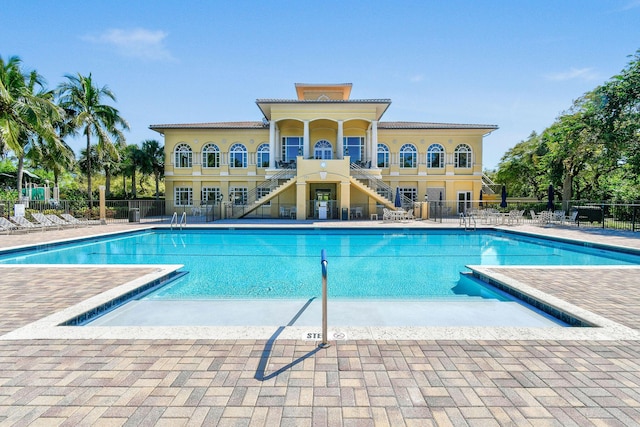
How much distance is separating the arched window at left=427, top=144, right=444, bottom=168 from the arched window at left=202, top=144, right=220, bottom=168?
54.9 feet

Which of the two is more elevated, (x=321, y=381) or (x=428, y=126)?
(x=428, y=126)

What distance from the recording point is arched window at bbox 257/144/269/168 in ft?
89.6

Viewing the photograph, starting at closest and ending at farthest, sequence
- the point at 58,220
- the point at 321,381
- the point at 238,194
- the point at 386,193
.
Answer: the point at 321,381 < the point at 58,220 < the point at 386,193 < the point at 238,194

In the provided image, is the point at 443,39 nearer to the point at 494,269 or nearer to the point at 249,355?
the point at 494,269

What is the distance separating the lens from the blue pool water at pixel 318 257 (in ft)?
22.8

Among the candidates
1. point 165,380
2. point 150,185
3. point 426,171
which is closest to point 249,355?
point 165,380

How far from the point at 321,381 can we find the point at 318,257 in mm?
7865

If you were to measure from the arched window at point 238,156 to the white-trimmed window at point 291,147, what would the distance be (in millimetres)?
3182

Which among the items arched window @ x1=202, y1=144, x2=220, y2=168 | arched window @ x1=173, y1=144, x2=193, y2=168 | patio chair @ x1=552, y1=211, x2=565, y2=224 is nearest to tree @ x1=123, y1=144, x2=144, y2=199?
arched window @ x1=173, y1=144, x2=193, y2=168

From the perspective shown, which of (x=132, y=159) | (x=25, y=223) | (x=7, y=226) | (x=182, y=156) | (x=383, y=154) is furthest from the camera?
(x=132, y=159)

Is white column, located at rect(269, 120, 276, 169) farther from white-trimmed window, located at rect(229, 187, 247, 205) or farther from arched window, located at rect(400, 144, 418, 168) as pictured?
arched window, located at rect(400, 144, 418, 168)

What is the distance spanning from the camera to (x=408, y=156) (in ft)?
89.4

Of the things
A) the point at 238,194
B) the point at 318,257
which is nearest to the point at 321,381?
the point at 318,257

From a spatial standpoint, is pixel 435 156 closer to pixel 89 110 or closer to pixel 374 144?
pixel 374 144
